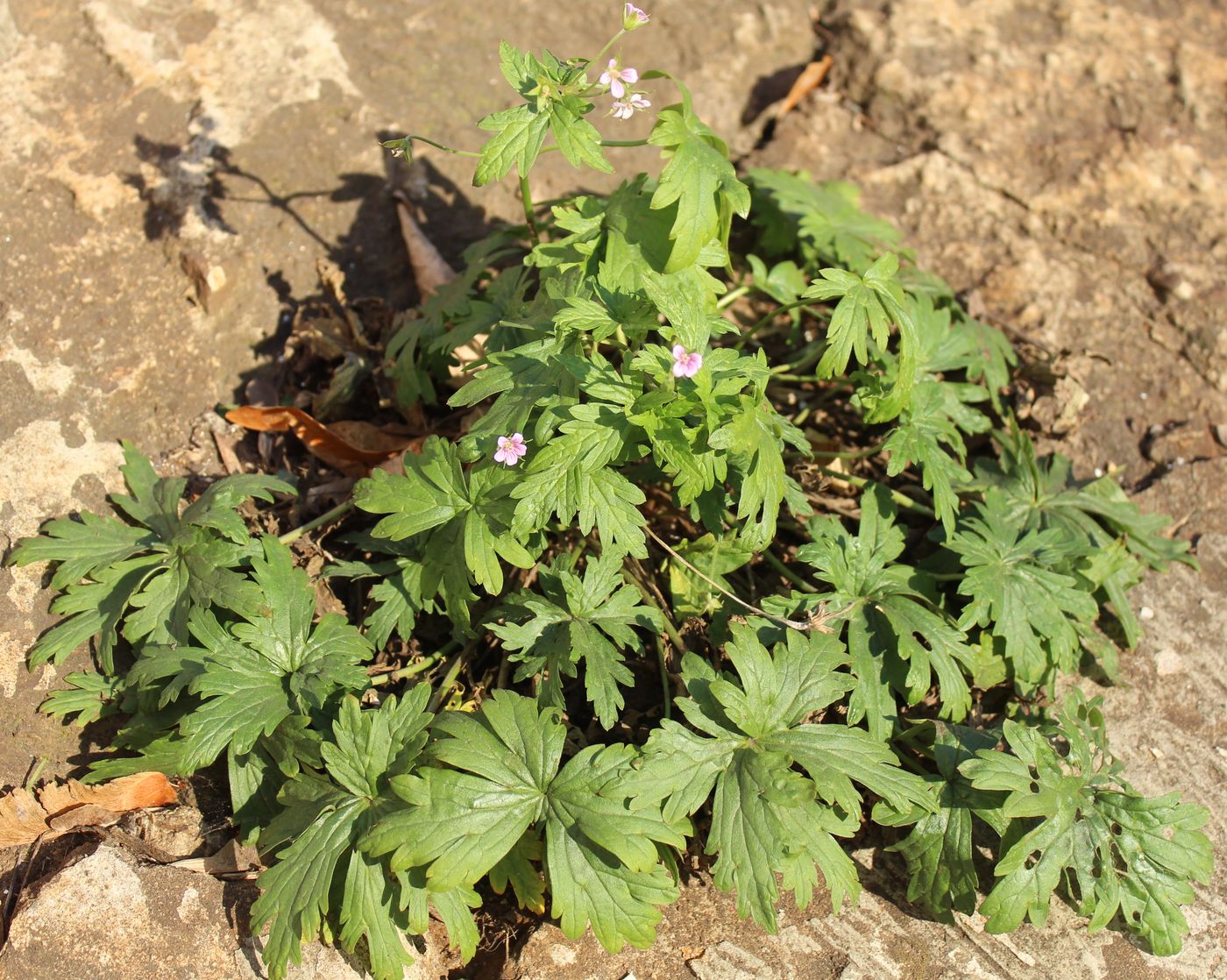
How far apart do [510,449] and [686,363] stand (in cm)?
57

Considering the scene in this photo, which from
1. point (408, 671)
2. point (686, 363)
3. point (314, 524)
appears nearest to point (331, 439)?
point (314, 524)

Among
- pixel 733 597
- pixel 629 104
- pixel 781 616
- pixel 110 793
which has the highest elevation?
pixel 629 104

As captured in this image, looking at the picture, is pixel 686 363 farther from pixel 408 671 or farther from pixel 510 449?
pixel 408 671

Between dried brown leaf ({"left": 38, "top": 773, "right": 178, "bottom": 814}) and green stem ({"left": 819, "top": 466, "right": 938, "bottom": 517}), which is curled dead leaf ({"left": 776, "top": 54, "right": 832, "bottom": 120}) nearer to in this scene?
green stem ({"left": 819, "top": 466, "right": 938, "bottom": 517})

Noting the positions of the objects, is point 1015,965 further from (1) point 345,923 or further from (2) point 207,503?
(2) point 207,503

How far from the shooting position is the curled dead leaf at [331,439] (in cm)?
383

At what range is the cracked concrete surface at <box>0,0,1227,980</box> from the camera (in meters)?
3.31

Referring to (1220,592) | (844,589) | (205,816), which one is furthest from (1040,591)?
(205,816)

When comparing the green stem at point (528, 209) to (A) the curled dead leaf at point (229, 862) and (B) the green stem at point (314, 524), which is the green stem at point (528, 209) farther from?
(A) the curled dead leaf at point (229, 862)

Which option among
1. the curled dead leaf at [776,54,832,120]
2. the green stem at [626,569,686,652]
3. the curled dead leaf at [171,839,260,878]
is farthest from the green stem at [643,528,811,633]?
the curled dead leaf at [776,54,832,120]

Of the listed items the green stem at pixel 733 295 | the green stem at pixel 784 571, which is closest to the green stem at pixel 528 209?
the green stem at pixel 733 295

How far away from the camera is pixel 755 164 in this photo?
4.94 metres

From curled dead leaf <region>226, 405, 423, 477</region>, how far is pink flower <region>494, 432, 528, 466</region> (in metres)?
0.99

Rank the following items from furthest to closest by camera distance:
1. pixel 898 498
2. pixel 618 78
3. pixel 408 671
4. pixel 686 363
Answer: pixel 898 498, pixel 408 671, pixel 618 78, pixel 686 363
